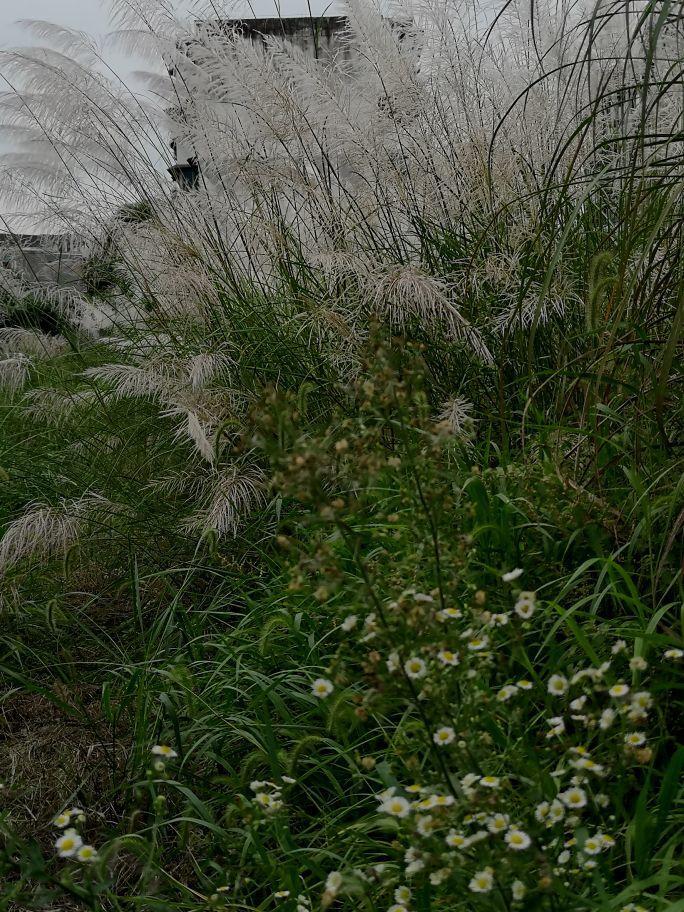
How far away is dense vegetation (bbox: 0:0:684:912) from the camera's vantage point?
1.25 metres

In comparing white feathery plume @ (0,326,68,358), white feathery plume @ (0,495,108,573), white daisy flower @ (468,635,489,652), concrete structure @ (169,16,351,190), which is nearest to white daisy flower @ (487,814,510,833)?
white daisy flower @ (468,635,489,652)

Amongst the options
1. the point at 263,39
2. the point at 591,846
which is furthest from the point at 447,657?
the point at 263,39

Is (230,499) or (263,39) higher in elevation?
(263,39)

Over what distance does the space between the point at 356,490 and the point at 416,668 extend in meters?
1.38

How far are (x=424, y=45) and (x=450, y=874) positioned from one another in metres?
3.23

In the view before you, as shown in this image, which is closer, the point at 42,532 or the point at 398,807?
the point at 398,807

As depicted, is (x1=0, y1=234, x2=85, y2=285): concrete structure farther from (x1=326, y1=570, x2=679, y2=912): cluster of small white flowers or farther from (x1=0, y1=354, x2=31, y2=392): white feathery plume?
(x1=326, y1=570, x2=679, y2=912): cluster of small white flowers

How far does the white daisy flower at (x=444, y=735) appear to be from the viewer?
3.65 feet

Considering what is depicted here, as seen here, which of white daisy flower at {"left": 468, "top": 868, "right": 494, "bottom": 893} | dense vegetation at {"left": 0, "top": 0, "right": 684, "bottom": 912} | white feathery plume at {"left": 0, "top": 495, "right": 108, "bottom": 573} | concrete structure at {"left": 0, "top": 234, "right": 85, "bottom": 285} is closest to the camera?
white daisy flower at {"left": 468, "top": 868, "right": 494, "bottom": 893}

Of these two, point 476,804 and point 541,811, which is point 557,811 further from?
point 476,804

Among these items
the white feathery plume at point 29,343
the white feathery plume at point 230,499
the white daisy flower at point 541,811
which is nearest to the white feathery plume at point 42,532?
the white feathery plume at point 230,499

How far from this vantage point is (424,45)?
3.58 meters

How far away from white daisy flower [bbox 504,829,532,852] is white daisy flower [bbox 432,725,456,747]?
12 centimetres

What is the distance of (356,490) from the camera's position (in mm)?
2523
